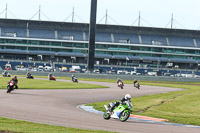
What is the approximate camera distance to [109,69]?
403 ft

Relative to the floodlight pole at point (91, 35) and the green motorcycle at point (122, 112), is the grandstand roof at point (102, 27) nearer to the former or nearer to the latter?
the floodlight pole at point (91, 35)

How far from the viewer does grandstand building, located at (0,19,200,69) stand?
12481 cm

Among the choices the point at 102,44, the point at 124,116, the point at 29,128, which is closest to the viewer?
the point at 29,128

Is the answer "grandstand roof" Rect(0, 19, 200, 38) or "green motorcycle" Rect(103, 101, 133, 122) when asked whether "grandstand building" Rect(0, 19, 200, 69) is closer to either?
"grandstand roof" Rect(0, 19, 200, 38)

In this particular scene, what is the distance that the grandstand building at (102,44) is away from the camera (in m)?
125

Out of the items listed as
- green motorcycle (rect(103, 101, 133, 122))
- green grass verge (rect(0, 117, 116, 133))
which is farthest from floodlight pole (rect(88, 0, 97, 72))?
green grass verge (rect(0, 117, 116, 133))

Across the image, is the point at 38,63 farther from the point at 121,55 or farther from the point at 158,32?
the point at 158,32

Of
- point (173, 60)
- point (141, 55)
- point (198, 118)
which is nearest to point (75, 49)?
point (141, 55)

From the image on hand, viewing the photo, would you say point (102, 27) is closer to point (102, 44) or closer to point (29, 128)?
point (102, 44)

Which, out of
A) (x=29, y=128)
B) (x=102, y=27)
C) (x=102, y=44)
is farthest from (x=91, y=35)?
(x=29, y=128)

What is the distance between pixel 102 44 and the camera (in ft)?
418

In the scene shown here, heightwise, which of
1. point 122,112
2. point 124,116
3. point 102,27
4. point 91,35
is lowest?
point 124,116

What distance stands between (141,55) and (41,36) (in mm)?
32804

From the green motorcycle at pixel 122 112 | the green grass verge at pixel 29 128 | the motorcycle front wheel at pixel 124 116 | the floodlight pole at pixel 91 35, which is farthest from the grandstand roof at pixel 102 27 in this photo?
the green grass verge at pixel 29 128
